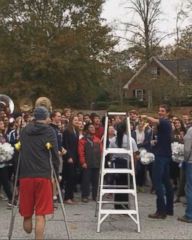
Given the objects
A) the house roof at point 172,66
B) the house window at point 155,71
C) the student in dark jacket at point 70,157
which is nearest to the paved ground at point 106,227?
the student in dark jacket at point 70,157

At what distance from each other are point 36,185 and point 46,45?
44152 mm

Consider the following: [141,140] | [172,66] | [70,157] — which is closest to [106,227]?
[70,157]

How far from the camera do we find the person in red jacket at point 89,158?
12.9 meters

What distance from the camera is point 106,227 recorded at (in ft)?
32.6

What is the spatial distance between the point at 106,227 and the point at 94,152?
10.5ft

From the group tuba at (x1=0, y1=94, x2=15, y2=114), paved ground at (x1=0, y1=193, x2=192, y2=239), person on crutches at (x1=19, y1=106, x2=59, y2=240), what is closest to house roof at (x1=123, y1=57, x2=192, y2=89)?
tuba at (x1=0, y1=94, x2=15, y2=114)

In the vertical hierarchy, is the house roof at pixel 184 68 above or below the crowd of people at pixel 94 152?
above

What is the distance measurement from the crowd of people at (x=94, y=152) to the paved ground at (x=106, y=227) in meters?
0.43

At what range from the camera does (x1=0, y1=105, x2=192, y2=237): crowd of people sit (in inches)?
414

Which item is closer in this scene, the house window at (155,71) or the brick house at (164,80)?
the brick house at (164,80)

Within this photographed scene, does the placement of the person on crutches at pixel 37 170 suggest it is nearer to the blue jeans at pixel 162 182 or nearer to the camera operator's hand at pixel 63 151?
the blue jeans at pixel 162 182

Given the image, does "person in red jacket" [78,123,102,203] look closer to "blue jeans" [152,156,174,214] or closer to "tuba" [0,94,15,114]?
"blue jeans" [152,156,174,214]

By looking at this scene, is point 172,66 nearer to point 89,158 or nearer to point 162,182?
point 89,158

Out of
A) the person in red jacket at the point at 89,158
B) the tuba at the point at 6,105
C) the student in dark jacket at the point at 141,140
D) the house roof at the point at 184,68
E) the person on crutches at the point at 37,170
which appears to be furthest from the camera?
the house roof at the point at 184,68
